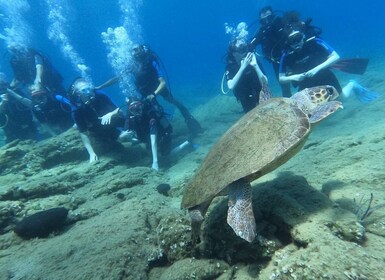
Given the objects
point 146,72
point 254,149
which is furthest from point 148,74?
point 254,149

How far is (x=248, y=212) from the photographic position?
267 cm

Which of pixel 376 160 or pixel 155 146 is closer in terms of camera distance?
pixel 376 160

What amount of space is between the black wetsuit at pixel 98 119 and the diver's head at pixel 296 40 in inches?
203

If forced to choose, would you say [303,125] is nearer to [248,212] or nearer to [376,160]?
[248,212]

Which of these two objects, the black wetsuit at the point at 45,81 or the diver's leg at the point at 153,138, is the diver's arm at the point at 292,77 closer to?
the diver's leg at the point at 153,138

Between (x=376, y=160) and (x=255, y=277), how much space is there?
8.41 ft

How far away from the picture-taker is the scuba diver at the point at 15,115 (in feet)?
32.0

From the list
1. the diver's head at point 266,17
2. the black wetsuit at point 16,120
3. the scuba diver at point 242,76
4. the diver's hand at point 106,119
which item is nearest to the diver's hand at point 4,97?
the black wetsuit at point 16,120

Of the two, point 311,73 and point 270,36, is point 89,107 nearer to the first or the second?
point 270,36

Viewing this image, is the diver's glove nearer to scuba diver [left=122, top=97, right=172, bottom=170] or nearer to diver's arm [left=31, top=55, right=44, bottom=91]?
scuba diver [left=122, top=97, right=172, bottom=170]

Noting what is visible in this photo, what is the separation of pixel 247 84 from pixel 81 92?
480 cm

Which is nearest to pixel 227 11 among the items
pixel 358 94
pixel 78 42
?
pixel 78 42

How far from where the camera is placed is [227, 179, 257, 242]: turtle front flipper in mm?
2478

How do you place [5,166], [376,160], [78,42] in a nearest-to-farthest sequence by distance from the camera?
[376,160], [5,166], [78,42]
